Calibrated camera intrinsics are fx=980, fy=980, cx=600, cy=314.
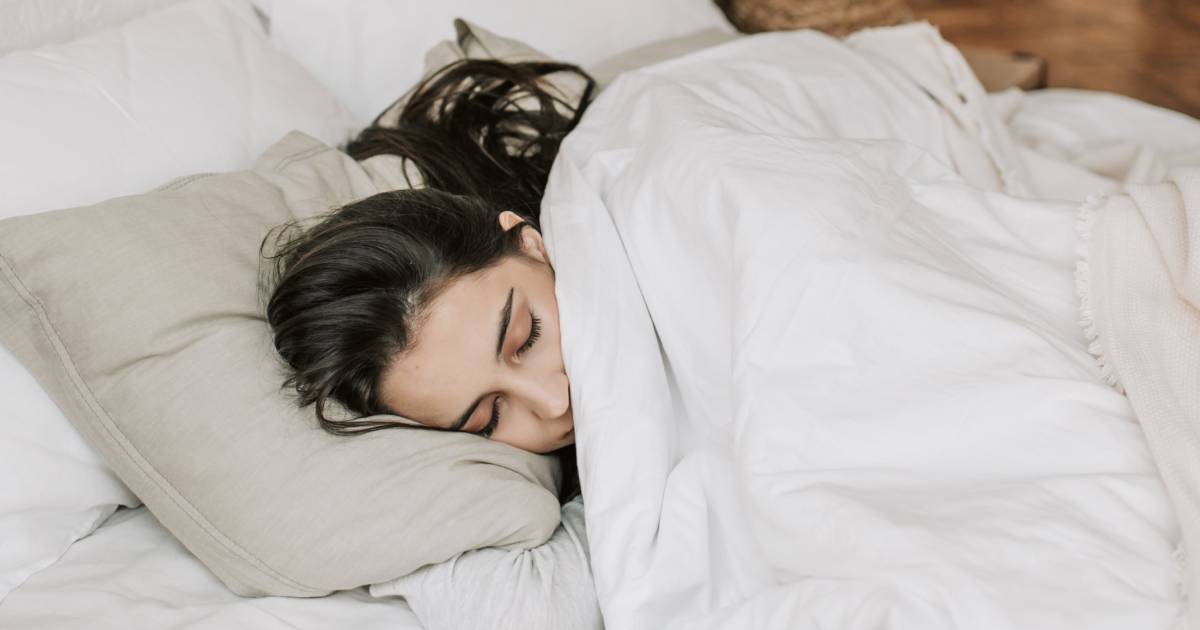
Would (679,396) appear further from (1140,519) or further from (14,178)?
(14,178)

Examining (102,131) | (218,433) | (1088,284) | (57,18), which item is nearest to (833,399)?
(1088,284)

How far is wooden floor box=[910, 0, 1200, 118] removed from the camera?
2.58 metres

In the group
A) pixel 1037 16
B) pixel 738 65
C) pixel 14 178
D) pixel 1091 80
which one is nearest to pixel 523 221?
pixel 738 65

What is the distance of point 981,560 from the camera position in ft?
2.35

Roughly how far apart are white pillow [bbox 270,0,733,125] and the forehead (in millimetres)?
658

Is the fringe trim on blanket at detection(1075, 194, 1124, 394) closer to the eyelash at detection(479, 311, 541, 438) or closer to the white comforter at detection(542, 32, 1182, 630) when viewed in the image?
the white comforter at detection(542, 32, 1182, 630)

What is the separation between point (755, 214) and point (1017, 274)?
273 millimetres

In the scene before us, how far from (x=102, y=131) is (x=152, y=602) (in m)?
0.54

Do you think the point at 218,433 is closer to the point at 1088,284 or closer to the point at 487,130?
the point at 487,130

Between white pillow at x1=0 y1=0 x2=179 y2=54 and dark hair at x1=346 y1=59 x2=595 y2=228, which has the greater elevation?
white pillow at x1=0 y1=0 x2=179 y2=54

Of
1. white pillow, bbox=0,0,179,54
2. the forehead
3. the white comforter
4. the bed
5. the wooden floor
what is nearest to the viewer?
the white comforter

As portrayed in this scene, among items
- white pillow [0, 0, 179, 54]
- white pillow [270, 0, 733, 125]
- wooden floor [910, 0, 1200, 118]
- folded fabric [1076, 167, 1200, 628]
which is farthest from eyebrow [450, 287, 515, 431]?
wooden floor [910, 0, 1200, 118]

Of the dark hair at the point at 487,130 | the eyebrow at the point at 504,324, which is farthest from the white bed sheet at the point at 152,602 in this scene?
the dark hair at the point at 487,130

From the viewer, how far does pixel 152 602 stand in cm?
93
